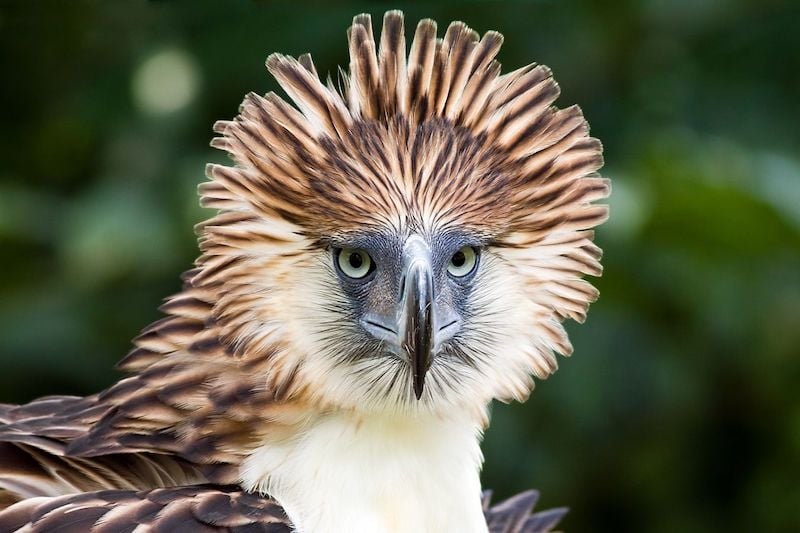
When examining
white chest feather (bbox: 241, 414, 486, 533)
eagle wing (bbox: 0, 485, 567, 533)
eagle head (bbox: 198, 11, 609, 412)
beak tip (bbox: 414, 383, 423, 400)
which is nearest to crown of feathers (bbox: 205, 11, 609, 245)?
eagle head (bbox: 198, 11, 609, 412)

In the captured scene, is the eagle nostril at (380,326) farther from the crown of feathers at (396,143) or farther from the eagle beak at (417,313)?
the crown of feathers at (396,143)

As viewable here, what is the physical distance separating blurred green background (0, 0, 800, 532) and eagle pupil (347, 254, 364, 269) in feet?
5.44

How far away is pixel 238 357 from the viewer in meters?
2.49

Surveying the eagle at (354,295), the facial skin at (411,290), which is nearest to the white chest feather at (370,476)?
the eagle at (354,295)

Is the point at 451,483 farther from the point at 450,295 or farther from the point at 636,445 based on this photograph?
the point at 636,445

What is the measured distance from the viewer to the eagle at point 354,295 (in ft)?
7.88

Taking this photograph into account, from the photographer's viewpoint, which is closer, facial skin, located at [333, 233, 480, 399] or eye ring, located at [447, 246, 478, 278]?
facial skin, located at [333, 233, 480, 399]

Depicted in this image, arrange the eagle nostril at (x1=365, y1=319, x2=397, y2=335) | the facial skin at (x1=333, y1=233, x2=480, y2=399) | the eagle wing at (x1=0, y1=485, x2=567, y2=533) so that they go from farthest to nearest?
the eagle nostril at (x1=365, y1=319, x2=397, y2=335) → the facial skin at (x1=333, y1=233, x2=480, y2=399) → the eagle wing at (x1=0, y1=485, x2=567, y2=533)

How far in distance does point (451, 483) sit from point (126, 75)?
9.07 ft

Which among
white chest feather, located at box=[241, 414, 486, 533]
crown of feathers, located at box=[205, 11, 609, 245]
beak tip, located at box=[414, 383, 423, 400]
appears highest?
crown of feathers, located at box=[205, 11, 609, 245]

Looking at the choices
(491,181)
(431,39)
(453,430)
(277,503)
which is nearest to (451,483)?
(453,430)

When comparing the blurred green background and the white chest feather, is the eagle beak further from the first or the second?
the blurred green background

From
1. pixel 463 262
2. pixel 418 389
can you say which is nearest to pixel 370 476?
pixel 418 389

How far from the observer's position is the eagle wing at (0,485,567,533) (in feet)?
7.34
